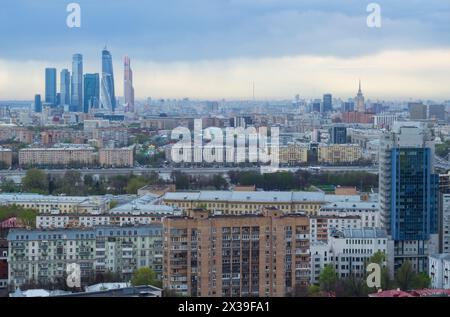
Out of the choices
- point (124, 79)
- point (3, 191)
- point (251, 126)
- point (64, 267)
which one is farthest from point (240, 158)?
point (64, 267)

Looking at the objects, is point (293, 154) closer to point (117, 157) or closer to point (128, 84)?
point (117, 157)

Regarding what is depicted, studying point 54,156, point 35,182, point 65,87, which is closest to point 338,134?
A: point 54,156

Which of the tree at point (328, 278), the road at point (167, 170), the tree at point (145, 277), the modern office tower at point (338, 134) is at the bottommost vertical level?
the tree at point (145, 277)

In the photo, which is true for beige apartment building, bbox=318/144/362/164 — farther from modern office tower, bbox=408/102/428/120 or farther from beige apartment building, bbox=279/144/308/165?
modern office tower, bbox=408/102/428/120

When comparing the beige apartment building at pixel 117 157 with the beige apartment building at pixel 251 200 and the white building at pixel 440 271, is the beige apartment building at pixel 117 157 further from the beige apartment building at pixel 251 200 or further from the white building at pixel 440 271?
the white building at pixel 440 271

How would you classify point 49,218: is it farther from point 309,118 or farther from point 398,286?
point 309,118

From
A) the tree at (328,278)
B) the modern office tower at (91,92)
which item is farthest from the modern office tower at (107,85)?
the tree at (328,278)

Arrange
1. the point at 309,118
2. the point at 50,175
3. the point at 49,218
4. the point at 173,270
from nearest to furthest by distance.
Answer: the point at 173,270
the point at 49,218
the point at 50,175
the point at 309,118

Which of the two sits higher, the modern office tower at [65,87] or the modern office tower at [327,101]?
the modern office tower at [65,87]
